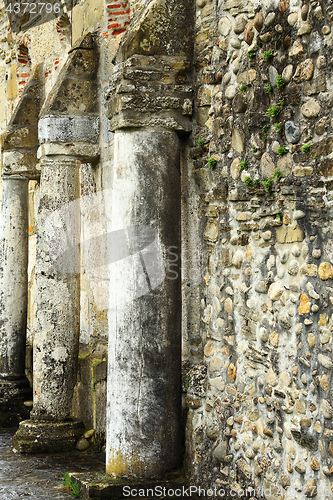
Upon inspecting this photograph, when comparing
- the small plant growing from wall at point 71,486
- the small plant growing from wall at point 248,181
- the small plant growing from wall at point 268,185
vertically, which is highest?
the small plant growing from wall at point 248,181

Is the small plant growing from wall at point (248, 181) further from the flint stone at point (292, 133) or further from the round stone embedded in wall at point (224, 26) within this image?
the round stone embedded in wall at point (224, 26)

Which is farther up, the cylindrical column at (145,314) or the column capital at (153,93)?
the column capital at (153,93)

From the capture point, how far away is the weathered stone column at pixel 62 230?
5.78 metres

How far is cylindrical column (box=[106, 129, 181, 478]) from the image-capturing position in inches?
167

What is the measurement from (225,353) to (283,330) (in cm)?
75

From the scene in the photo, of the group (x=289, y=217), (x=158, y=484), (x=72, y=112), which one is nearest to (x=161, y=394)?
(x=158, y=484)

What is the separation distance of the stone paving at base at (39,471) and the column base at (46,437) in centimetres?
8

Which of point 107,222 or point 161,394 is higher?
point 107,222

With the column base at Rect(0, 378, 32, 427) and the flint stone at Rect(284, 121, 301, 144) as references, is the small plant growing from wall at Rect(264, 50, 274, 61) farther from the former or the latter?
the column base at Rect(0, 378, 32, 427)

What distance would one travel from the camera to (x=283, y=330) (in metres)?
3.33

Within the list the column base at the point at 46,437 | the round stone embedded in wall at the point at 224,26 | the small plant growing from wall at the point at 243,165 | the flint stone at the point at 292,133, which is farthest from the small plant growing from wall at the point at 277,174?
the column base at the point at 46,437

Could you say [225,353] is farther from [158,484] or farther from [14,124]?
[14,124]

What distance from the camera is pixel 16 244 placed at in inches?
288

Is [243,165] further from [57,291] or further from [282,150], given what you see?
[57,291]
